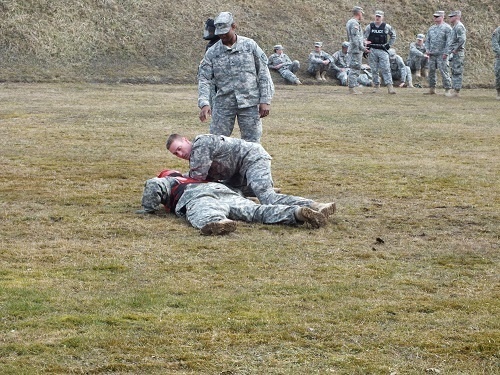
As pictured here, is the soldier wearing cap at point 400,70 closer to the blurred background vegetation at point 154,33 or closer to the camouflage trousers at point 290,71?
the blurred background vegetation at point 154,33

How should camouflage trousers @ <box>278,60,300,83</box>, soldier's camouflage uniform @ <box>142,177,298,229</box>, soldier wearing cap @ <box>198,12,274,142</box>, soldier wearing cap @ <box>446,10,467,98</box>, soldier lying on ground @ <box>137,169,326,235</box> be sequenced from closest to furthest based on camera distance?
soldier lying on ground @ <box>137,169,326,235</box>
soldier's camouflage uniform @ <box>142,177,298,229</box>
soldier wearing cap @ <box>198,12,274,142</box>
soldier wearing cap @ <box>446,10,467,98</box>
camouflage trousers @ <box>278,60,300,83</box>

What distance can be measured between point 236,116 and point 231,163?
2211mm

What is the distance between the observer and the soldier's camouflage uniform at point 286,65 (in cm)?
3322

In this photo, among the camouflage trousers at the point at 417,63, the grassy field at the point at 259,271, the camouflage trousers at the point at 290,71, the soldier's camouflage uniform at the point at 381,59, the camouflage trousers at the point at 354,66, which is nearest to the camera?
the grassy field at the point at 259,271

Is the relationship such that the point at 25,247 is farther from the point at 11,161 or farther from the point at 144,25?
the point at 144,25

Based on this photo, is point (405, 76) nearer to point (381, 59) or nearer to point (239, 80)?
point (381, 59)

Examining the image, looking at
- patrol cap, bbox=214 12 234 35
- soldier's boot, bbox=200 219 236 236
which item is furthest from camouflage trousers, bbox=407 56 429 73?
soldier's boot, bbox=200 219 236 236

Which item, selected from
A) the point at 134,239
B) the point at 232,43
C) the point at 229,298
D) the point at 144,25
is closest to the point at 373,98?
the point at 144,25

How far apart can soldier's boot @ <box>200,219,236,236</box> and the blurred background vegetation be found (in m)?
21.9

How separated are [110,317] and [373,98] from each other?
2115 centimetres

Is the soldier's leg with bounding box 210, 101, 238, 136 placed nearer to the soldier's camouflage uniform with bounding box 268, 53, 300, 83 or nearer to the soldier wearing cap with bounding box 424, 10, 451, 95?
the soldier wearing cap with bounding box 424, 10, 451, 95

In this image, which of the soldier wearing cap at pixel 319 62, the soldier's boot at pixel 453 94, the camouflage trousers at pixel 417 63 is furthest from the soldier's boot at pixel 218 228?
the camouflage trousers at pixel 417 63

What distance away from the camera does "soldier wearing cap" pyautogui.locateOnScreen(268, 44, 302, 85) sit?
109ft

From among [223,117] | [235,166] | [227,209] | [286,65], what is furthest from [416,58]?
[227,209]
